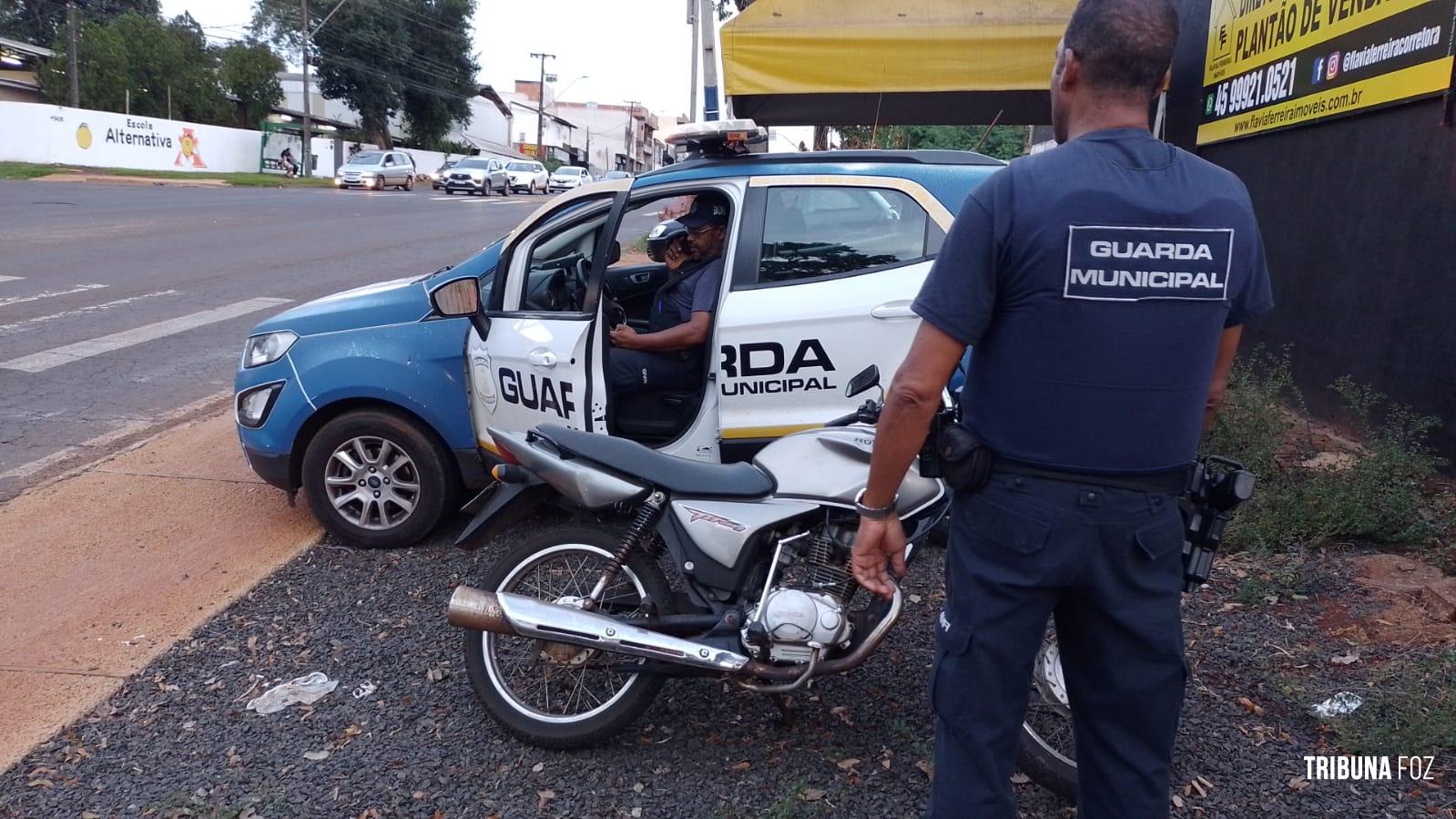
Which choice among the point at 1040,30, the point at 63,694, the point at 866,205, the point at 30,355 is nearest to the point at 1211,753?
Result: the point at 866,205

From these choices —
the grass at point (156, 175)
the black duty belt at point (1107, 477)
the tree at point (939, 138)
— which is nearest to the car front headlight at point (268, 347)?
the black duty belt at point (1107, 477)

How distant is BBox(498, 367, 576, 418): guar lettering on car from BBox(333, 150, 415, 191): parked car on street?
37564 mm

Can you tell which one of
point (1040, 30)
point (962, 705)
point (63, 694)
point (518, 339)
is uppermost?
point (1040, 30)

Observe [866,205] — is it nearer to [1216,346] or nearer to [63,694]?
[1216,346]

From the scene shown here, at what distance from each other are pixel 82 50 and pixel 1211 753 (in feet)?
176

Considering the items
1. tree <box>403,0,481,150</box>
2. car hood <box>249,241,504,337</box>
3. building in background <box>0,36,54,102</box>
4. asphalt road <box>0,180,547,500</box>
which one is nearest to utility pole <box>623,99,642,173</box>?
tree <box>403,0,481,150</box>

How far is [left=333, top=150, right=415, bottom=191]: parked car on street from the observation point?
3950 centimetres

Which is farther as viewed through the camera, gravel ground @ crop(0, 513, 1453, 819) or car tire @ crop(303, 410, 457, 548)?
car tire @ crop(303, 410, 457, 548)

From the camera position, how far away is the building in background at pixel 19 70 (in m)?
46.1

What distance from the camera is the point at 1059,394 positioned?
2.11 metres

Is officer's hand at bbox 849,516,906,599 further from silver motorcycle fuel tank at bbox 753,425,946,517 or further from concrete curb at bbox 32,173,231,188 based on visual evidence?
concrete curb at bbox 32,173,231,188

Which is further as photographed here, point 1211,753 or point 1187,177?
point 1211,753

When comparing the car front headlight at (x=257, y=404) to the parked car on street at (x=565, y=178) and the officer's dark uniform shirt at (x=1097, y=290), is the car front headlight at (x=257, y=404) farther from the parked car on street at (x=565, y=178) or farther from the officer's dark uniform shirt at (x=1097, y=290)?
the parked car on street at (x=565, y=178)

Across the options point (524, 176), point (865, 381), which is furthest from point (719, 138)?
point (524, 176)
